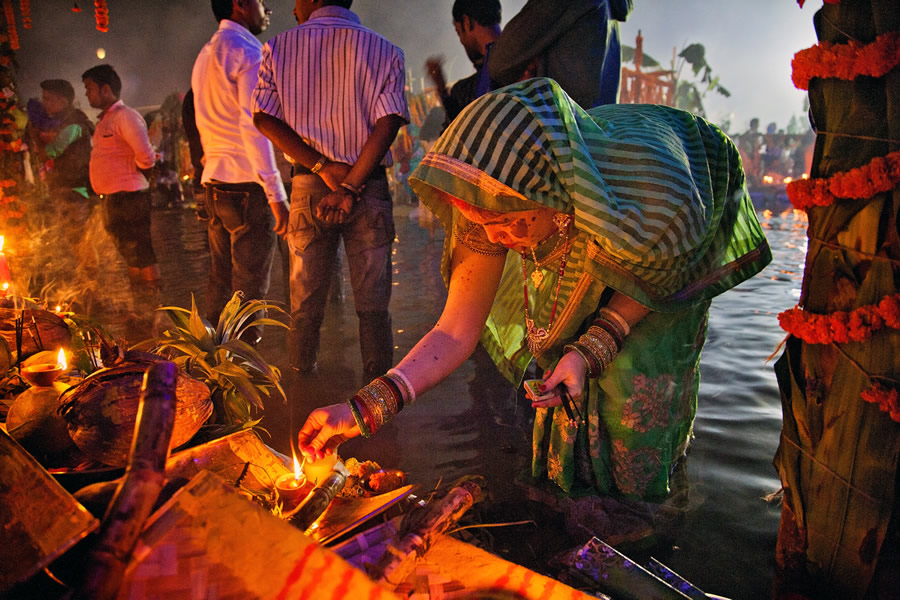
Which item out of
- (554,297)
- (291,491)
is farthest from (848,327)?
(291,491)

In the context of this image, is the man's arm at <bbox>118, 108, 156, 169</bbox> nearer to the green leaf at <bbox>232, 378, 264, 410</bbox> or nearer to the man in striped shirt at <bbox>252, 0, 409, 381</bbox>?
the man in striped shirt at <bbox>252, 0, 409, 381</bbox>

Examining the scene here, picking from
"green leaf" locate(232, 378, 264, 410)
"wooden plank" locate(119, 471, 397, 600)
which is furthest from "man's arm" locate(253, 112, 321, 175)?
"wooden plank" locate(119, 471, 397, 600)

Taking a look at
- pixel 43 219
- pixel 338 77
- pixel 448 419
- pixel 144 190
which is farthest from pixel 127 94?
pixel 448 419

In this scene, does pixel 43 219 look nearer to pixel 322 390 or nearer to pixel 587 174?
pixel 322 390

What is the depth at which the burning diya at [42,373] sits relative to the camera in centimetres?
168

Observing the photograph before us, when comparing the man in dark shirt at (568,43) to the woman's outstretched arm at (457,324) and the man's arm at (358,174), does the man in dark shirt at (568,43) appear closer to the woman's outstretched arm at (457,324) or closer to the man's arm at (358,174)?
the man's arm at (358,174)

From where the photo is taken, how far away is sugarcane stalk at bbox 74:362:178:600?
0.71 m

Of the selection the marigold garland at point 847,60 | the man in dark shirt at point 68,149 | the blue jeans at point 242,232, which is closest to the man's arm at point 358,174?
the blue jeans at point 242,232

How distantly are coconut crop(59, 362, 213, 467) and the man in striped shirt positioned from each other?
1.85 meters

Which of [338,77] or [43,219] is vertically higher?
[338,77]

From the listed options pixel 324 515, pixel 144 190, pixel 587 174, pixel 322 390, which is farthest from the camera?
pixel 144 190

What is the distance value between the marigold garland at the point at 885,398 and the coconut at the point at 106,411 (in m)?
1.60

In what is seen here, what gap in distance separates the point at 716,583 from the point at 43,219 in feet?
33.7

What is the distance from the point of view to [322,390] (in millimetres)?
3596
